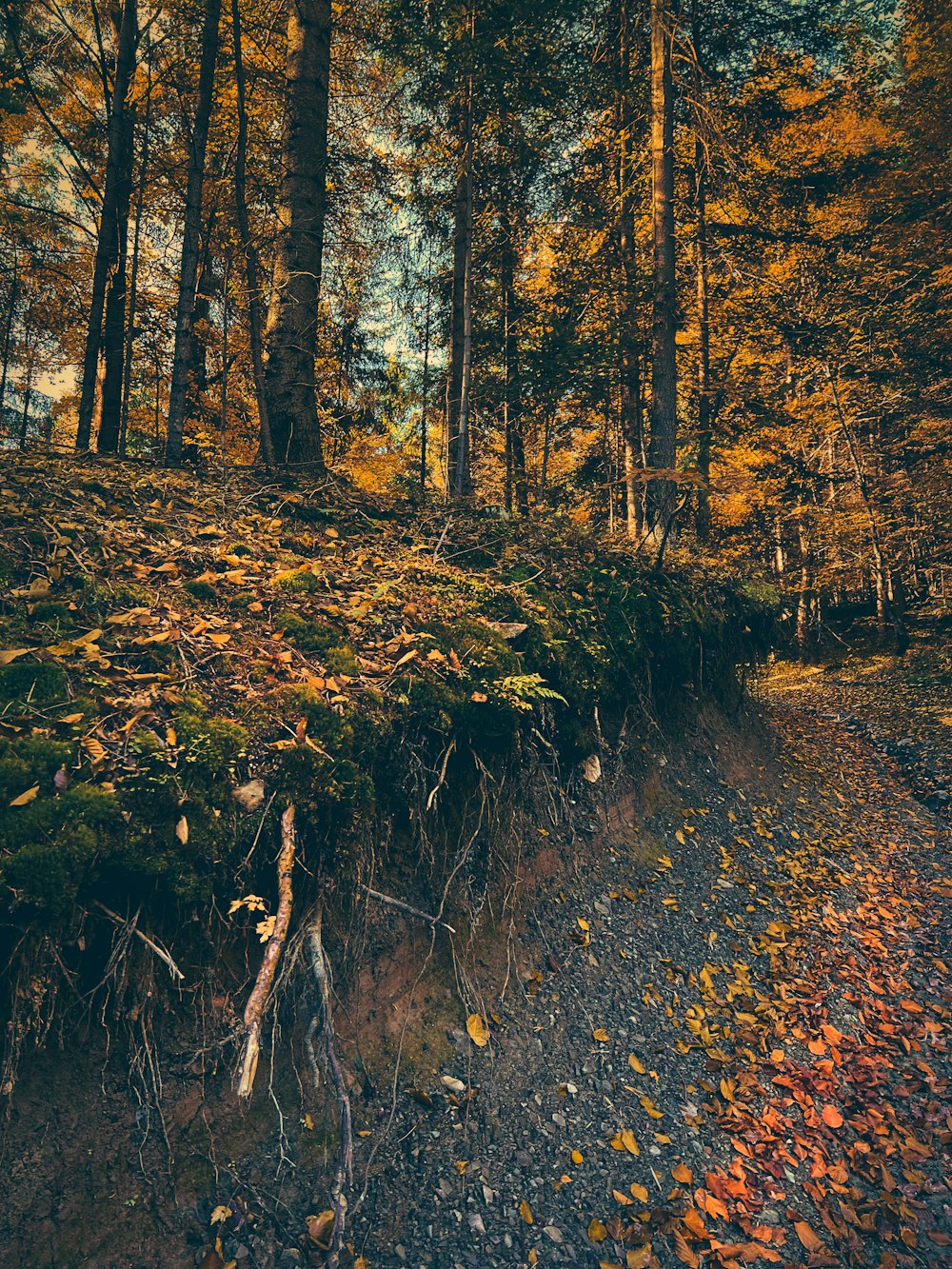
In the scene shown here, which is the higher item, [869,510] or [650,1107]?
[869,510]

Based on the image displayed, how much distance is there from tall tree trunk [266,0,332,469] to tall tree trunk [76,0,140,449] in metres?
2.96

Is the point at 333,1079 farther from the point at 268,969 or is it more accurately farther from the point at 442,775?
the point at 442,775

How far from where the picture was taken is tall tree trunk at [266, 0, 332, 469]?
6.16 meters

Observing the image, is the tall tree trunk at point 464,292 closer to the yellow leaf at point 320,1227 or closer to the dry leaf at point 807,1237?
the yellow leaf at point 320,1227

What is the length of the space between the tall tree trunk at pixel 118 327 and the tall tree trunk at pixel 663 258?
7529 mm

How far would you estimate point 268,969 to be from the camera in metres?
2.27

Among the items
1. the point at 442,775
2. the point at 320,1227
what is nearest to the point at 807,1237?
the point at 320,1227

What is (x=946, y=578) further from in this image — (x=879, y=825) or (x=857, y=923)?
(x=857, y=923)

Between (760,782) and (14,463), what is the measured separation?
8779 mm

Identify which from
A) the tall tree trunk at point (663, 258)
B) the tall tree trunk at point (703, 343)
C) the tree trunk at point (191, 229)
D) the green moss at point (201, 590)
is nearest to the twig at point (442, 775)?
the green moss at point (201, 590)

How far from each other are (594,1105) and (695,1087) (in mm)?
817

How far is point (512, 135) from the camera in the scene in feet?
30.2

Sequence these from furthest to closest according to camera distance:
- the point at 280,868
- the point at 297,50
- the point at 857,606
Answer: the point at 857,606, the point at 297,50, the point at 280,868

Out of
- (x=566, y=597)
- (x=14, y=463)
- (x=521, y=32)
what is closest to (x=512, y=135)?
(x=521, y=32)
